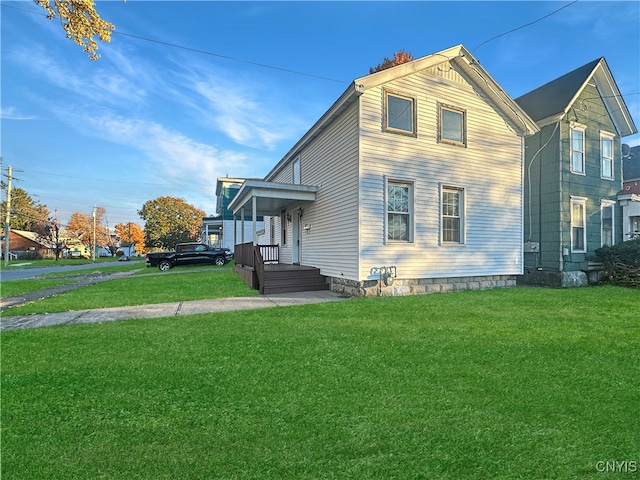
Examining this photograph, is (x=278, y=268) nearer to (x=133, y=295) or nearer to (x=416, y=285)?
(x=133, y=295)

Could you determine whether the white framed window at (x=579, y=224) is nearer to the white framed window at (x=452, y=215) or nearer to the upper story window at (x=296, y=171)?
the white framed window at (x=452, y=215)

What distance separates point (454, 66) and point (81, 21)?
9.50 metres

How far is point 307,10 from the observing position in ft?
33.6

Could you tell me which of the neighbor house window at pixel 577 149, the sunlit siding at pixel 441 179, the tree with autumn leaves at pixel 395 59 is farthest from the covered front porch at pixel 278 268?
the tree with autumn leaves at pixel 395 59

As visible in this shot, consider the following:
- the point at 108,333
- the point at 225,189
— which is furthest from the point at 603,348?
the point at 225,189

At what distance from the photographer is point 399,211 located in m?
9.50

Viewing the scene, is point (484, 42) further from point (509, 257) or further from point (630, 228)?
point (630, 228)

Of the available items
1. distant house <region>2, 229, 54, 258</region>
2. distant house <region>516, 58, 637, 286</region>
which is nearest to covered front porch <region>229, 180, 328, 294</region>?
distant house <region>516, 58, 637, 286</region>

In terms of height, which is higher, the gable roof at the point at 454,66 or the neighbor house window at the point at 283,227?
the gable roof at the point at 454,66

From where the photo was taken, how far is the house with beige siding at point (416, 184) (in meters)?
8.95

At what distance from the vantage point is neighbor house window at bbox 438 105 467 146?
1011 cm

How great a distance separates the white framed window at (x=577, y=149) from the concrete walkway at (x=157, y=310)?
34.7 ft

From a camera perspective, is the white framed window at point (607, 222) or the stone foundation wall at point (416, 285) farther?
the white framed window at point (607, 222)

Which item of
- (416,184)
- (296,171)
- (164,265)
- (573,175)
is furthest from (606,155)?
(164,265)
